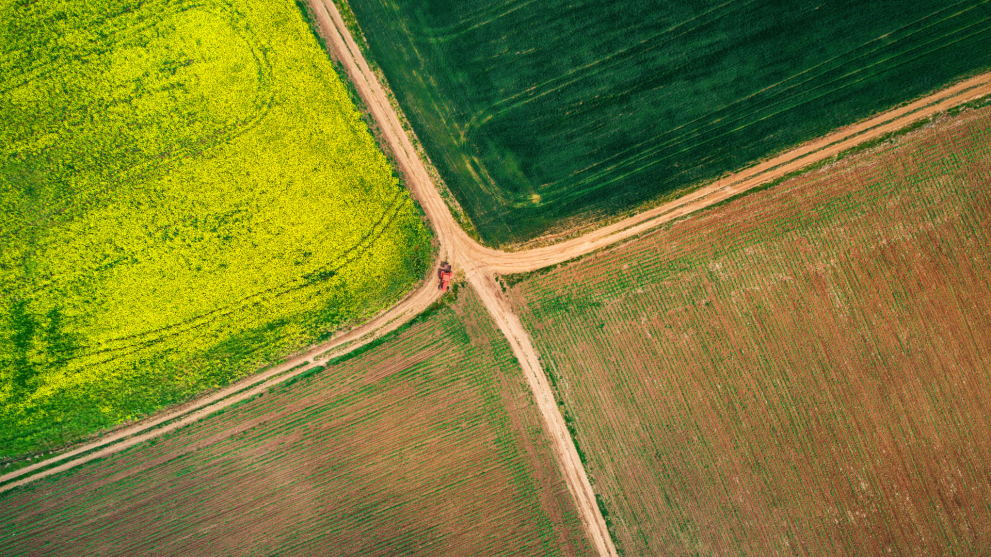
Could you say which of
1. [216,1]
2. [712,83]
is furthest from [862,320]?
[216,1]

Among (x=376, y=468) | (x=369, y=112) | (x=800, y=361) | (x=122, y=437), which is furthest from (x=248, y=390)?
(x=800, y=361)

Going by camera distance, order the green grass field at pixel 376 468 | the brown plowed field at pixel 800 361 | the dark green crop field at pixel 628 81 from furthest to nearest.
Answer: the green grass field at pixel 376 468 → the brown plowed field at pixel 800 361 → the dark green crop field at pixel 628 81

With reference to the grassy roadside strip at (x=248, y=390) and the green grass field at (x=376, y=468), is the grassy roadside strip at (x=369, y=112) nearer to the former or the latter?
the grassy roadside strip at (x=248, y=390)

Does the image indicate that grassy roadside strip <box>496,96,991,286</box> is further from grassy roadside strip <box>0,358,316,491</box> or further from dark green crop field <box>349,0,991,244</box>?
grassy roadside strip <box>0,358,316,491</box>

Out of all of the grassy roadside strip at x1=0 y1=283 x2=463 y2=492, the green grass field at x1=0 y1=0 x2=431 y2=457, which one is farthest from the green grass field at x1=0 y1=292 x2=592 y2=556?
the green grass field at x1=0 y1=0 x2=431 y2=457

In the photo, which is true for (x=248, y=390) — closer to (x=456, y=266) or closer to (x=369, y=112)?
(x=456, y=266)

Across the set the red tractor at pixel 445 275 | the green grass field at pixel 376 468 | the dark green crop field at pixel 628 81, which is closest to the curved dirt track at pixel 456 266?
the red tractor at pixel 445 275
